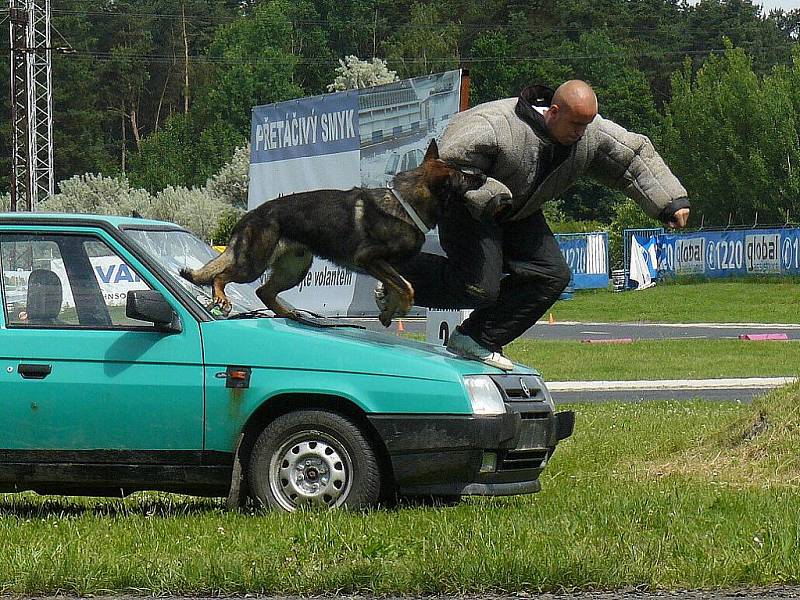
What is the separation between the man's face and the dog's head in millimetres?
506

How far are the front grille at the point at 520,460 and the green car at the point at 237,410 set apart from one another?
12 mm

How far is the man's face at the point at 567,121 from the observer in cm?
750

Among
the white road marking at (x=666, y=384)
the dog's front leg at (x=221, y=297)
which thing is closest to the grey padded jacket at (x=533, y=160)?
the dog's front leg at (x=221, y=297)

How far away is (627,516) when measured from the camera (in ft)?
22.8

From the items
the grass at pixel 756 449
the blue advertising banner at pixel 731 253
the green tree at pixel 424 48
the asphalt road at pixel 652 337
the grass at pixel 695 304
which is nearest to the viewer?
the grass at pixel 756 449

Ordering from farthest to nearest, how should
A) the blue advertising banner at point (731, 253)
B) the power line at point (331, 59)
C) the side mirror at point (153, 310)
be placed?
the power line at point (331, 59)
the blue advertising banner at point (731, 253)
the side mirror at point (153, 310)

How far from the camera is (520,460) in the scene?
733 centimetres

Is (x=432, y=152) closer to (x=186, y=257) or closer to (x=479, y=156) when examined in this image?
(x=479, y=156)

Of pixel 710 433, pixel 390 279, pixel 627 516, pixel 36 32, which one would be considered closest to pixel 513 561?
pixel 627 516

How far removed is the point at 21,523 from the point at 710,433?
5.14 meters

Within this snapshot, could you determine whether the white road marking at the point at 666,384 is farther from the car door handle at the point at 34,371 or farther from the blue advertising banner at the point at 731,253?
the blue advertising banner at the point at 731,253

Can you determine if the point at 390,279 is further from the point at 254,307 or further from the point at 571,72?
the point at 571,72

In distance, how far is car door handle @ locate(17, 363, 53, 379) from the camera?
23.4 ft

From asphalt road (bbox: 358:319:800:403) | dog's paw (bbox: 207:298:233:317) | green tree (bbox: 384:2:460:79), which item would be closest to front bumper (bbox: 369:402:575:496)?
dog's paw (bbox: 207:298:233:317)
